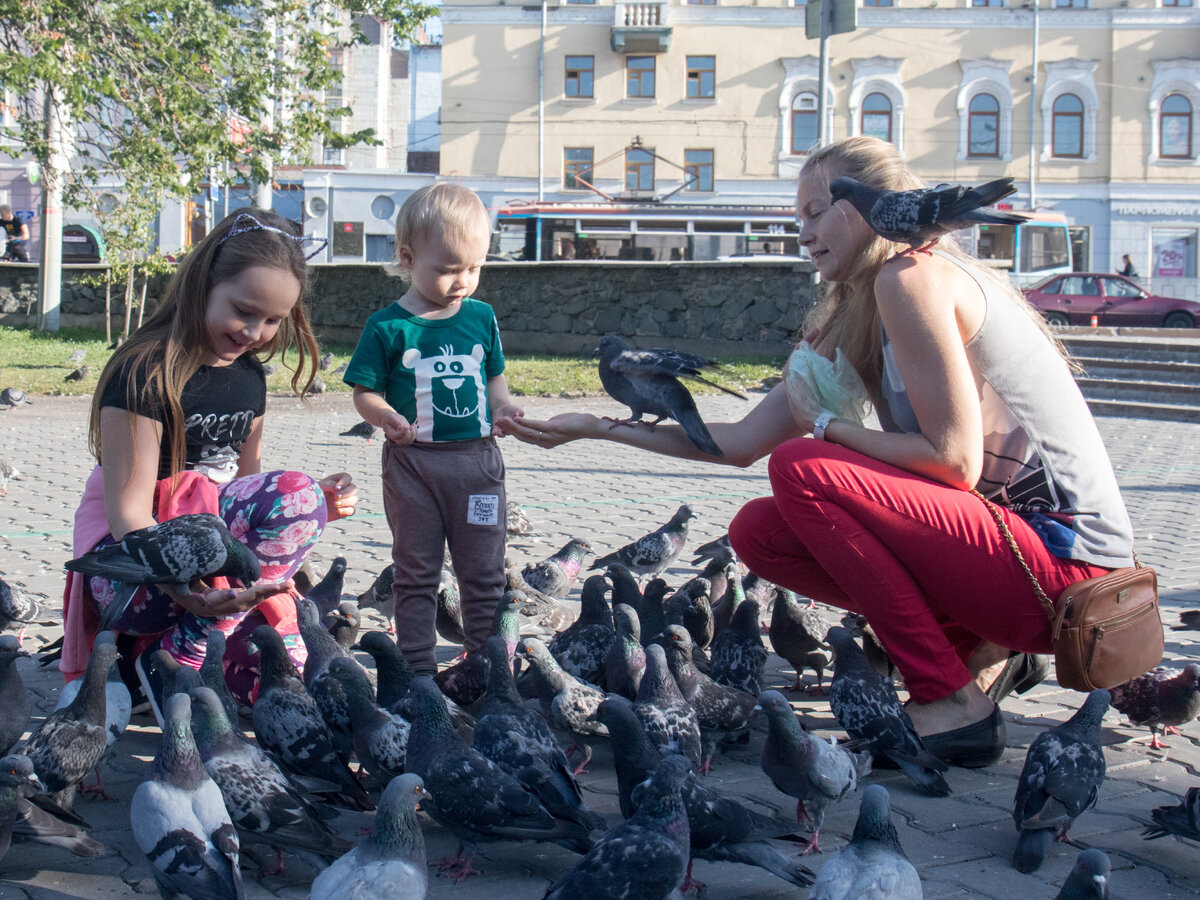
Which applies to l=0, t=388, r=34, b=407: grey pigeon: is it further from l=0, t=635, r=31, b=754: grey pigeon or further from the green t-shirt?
l=0, t=635, r=31, b=754: grey pigeon

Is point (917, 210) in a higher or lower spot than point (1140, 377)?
higher

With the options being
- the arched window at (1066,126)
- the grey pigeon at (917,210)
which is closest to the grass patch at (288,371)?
the grey pigeon at (917,210)

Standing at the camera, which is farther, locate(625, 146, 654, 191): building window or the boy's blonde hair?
locate(625, 146, 654, 191): building window

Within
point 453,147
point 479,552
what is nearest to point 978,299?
point 479,552

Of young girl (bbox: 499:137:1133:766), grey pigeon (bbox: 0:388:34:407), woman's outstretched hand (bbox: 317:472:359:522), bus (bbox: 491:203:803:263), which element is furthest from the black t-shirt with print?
A: bus (bbox: 491:203:803:263)

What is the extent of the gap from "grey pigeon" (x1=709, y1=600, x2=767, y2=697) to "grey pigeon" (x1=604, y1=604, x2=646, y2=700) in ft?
1.27

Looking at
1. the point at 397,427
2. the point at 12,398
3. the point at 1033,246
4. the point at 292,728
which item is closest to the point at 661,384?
the point at 397,427

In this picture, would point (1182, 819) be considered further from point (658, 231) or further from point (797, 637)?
point (658, 231)

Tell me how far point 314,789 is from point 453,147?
4017cm

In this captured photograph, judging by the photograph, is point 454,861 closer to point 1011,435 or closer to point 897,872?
point 897,872

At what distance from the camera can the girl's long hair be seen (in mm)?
3676

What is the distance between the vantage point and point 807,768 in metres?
3.21

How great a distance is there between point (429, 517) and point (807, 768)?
1754mm

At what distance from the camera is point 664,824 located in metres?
2.74
